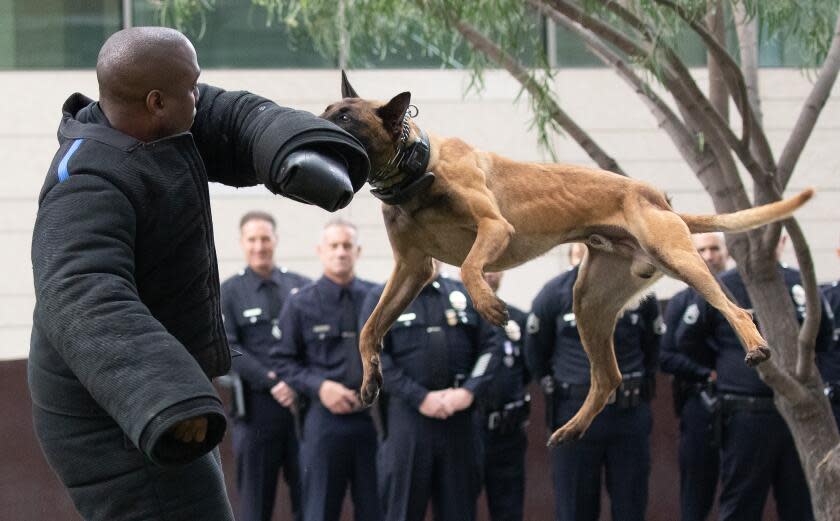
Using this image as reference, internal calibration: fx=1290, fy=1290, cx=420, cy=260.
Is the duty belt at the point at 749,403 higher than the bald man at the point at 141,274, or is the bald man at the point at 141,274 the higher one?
the bald man at the point at 141,274

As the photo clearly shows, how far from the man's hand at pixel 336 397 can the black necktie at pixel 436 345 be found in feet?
1.41

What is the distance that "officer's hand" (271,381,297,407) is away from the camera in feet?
22.8

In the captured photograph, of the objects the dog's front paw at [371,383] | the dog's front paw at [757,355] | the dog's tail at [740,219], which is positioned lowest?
the dog's front paw at [371,383]

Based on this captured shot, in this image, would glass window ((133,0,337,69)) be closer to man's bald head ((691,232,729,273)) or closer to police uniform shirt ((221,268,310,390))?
police uniform shirt ((221,268,310,390))

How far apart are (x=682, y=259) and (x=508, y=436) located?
429 centimetres

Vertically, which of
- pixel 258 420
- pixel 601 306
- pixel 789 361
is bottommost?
pixel 258 420

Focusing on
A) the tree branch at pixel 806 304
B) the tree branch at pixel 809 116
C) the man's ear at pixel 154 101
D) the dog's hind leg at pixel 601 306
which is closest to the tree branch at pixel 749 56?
the tree branch at pixel 809 116

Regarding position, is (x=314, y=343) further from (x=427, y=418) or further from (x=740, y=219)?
(x=740, y=219)

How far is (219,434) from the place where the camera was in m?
2.64

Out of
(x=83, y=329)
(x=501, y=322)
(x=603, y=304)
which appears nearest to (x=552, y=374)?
(x=603, y=304)

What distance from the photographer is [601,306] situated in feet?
10.9

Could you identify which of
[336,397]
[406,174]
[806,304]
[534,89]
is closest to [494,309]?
[406,174]

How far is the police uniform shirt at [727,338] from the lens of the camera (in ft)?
22.7

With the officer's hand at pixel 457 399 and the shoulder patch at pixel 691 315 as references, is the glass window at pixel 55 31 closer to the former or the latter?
the officer's hand at pixel 457 399
